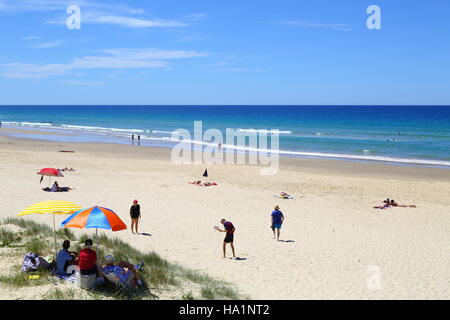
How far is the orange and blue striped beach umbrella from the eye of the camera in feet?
29.7

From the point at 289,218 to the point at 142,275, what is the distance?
29.2 ft

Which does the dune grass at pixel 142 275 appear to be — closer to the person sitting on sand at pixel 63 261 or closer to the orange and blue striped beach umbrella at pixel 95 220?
the person sitting on sand at pixel 63 261

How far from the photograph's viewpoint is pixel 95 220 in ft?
30.1

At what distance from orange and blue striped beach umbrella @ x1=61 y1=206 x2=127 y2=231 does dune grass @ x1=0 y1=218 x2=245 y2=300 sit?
3.86 ft

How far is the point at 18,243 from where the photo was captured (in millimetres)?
11234

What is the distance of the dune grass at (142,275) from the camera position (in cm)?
851

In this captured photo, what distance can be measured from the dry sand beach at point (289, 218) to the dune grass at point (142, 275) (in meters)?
0.62

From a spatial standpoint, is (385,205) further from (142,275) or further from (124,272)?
(124,272)

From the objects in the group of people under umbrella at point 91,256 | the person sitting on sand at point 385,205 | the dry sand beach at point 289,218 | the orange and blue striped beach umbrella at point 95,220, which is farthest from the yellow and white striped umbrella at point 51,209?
the person sitting on sand at point 385,205

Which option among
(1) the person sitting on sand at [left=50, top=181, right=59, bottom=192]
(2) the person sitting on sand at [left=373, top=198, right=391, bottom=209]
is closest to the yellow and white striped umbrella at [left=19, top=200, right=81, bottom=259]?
(1) the person sitting on sand at [left=50, top=181, right=59, bottom=192]

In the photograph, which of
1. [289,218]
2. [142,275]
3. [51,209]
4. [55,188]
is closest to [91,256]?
[142,275]

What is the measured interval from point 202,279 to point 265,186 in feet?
49.2
